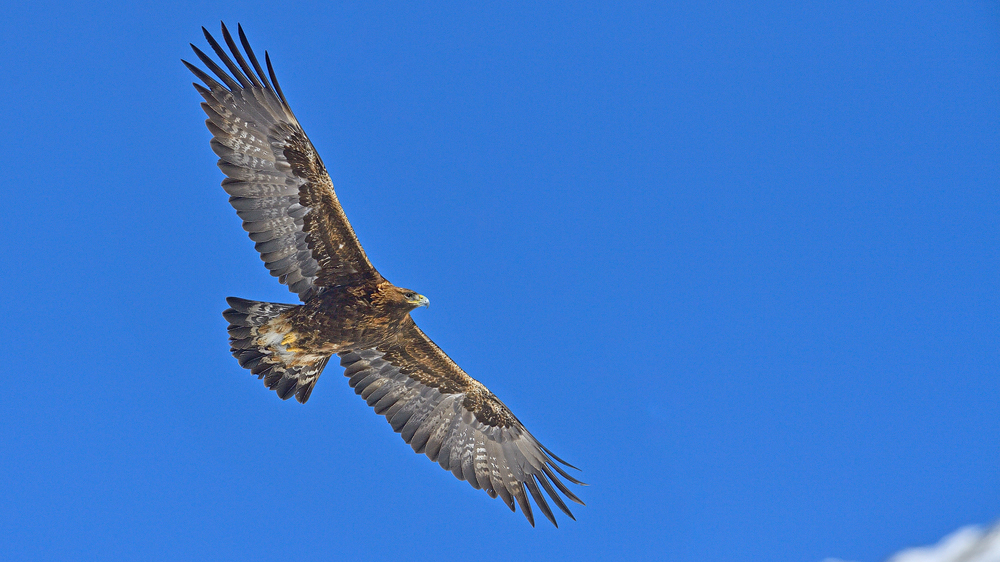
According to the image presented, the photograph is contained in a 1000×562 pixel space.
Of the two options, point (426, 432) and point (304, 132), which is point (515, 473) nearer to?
point (426, 432)

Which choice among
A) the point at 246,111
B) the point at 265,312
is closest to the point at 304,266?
the point at 265,312

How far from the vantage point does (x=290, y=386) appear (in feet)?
37.7

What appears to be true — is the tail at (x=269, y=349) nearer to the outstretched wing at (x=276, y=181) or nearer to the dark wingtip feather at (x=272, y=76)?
the outstretched wing at (x=276, y=181)

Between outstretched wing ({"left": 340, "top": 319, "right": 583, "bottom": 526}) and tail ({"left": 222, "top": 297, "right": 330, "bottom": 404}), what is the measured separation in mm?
1295

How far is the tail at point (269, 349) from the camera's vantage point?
35.4 ft

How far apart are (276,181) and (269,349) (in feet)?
8.02

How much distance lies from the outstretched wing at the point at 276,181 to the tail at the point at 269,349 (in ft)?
1.77

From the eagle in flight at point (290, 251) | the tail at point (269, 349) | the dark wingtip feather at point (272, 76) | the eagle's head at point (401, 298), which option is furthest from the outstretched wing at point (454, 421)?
the dark wingtip feather at point (272, 76)

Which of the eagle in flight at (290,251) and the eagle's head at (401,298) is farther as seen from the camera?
the eagle's head at (401,298)

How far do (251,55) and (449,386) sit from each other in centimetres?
606

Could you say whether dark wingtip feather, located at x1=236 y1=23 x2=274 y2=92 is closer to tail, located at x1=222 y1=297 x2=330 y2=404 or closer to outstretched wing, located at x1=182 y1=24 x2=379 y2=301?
outstretched wing, located at x1=182 y1=24 x2=379 y2=301

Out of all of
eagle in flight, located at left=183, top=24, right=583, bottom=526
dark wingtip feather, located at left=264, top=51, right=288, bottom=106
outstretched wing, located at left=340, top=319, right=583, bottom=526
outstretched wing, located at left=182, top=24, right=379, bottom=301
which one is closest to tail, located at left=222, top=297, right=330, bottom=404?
eagle in flight, located at left=183, top=24, right=583, bottom=526

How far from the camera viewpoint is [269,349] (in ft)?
36.2

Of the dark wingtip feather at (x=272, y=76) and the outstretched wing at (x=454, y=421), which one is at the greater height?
the dark wingtip feather at (x=272, y=76)
